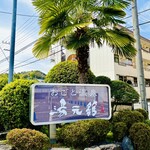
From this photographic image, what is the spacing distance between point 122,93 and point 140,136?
10.7ft

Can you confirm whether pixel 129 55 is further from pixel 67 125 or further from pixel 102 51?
pixel 102 51

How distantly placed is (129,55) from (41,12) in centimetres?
325

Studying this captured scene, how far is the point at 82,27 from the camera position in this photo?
6.71 m

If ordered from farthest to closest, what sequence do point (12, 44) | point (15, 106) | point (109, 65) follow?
point (109, 65) < point (12, 44) < point (15, 106)

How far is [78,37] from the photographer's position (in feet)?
22.4

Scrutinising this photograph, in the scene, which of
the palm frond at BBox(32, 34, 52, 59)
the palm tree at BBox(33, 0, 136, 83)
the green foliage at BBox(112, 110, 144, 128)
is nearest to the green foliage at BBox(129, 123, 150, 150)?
the green foliage at BBox(112, 110, 144, 128)

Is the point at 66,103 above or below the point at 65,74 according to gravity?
below

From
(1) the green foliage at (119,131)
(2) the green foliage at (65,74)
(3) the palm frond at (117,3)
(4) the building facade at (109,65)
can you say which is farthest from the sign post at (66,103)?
(4) the building facade at (109,65)

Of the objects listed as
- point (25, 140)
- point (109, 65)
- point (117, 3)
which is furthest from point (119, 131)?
point (109, 65)

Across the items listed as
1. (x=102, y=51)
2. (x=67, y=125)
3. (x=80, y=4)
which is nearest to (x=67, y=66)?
(x=80, y=4)

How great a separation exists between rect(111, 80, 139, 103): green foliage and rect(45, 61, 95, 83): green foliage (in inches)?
44.0

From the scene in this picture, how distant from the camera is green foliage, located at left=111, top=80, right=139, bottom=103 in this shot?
888cm

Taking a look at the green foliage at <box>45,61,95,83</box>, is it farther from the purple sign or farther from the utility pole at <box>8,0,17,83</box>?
the utility pole at <box>8,0,17,83</box>

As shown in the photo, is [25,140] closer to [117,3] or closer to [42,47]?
[42,47]
